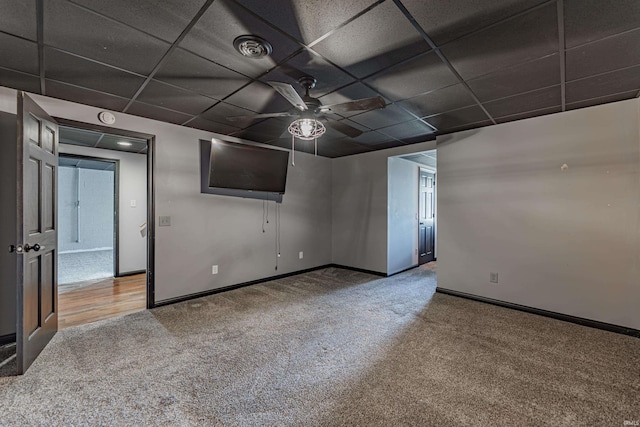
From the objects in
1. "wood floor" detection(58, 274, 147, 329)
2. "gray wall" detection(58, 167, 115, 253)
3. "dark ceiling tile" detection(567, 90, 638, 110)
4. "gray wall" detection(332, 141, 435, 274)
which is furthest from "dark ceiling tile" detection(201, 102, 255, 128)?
"gray wall" detection(58, 167, 115, 253)

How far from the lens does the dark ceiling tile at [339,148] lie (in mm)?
4523

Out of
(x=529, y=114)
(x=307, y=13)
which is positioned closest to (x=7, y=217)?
(x=307, y=13)

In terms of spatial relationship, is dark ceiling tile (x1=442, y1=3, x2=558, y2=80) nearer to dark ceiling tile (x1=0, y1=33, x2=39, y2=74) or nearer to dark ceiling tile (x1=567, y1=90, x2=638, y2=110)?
dark ceiling tile (x1=567, y1=90, x2=638, y2=110)

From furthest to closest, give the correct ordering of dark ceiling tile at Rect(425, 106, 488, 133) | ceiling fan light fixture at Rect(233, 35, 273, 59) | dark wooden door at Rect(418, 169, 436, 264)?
dark wooden door at Rect(418, 169, 436, 264) → dark ceiling tile at Rect(425, 106, 488, 133) → ceiling fan light fixture at Rect(233, 35, 273, 59)

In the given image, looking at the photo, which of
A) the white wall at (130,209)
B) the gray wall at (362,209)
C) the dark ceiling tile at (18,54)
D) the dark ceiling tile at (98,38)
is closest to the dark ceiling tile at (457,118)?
the gray wall at (362,209)

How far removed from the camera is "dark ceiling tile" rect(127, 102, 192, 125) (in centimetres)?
302

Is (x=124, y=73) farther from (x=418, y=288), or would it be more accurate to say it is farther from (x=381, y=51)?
(x=418, y=288)

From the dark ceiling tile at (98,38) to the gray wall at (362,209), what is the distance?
3723 millimetres

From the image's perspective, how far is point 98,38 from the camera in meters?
1.81

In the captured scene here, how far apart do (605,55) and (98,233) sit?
10630 millimetres

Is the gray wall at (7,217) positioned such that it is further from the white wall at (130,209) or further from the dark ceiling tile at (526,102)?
the dark ceiling tile at (526,102)

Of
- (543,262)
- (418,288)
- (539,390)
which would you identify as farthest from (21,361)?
(543,262)

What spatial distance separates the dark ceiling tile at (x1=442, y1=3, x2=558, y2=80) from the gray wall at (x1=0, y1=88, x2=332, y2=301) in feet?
10.5

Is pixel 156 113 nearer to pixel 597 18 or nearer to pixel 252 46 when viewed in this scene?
pixel 252 46
